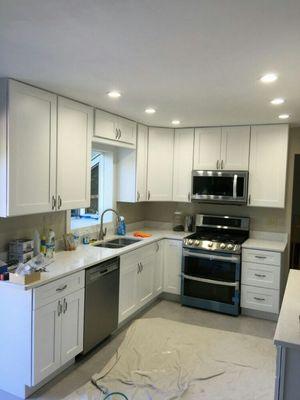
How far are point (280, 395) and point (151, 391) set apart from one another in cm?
121

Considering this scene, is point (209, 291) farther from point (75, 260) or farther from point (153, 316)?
point (75, 260)

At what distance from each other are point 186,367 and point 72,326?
105cm

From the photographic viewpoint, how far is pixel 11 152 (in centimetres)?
249

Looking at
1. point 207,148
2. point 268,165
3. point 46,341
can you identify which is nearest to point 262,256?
point 268,165

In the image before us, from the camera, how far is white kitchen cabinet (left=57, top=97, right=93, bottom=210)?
3.00 m

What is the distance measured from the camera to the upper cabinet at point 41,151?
8.16ft

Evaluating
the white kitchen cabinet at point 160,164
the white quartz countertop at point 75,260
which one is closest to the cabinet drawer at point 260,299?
the white quartz countertop at point 75,260

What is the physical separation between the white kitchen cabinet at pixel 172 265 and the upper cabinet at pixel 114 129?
141 cm

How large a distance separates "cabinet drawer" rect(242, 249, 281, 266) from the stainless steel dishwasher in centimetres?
162

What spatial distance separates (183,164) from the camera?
464 centimetres

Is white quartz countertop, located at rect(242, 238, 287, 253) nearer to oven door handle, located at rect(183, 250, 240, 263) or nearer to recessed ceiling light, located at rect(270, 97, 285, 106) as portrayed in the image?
oven door handle, located at rect(183, 250, 240, 263)

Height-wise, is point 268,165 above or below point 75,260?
above

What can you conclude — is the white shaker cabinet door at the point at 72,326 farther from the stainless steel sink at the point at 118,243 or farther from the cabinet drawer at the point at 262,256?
the cabinet drawer at the point at 262,256

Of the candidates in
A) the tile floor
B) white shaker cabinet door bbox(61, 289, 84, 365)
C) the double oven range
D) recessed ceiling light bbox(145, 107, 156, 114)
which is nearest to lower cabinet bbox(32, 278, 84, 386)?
white shaker cabinet door bbox(61, 289, 84, 365)
